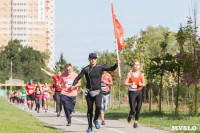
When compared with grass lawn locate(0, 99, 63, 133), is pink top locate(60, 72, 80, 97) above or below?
above

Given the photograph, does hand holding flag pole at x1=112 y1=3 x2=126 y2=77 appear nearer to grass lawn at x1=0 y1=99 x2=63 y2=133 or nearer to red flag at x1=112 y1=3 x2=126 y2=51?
red flag at x1=112 y1=3 x2=126 y2=51

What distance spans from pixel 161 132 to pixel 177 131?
1.61 feet

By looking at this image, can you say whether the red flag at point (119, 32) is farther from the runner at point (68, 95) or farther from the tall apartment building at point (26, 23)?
the tall apartment building at point (26, 23)

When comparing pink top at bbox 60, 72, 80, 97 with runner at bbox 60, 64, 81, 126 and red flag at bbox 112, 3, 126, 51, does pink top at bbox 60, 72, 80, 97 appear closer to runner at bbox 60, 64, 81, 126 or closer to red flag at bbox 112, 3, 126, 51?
runner at bbox 60, 64, 81, 126

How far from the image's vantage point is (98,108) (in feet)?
40.8

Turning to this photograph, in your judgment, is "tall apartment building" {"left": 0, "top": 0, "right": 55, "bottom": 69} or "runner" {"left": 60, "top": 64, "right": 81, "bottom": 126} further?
"tall apartment building" {"left": 0, "top": 0, "right": 55, "bottom": 69}

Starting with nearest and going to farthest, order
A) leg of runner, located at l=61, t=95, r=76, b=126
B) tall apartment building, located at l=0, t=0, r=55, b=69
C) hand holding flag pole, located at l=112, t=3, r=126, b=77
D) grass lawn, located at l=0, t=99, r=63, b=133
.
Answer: grass lawn, located at l=0, t=99, r=63, b=133
hand holding flag pole, located at l=112, t=3, r=126, b=77
leg of runner, located at l=61, t=95, r=76, b=126
tall apartment building, located at l=0, t=0, r=55, b=69

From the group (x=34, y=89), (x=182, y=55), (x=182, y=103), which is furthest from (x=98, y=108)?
(x=182, y=103)

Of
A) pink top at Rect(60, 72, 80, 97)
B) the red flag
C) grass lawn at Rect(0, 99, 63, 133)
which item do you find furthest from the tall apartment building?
the red flag

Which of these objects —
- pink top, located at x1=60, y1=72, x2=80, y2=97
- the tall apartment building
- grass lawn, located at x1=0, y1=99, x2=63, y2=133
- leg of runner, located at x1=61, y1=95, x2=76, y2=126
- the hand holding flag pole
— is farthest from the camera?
the tall apartment building

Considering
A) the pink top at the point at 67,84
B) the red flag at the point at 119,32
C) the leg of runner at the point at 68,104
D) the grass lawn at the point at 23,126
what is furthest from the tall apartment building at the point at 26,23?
the red flag at the point at 119,32

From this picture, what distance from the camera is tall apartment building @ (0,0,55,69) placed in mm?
178250

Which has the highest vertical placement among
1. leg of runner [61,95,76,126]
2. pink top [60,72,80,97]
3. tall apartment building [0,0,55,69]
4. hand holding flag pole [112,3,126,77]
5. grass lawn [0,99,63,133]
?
tall apartment building [0,0,55,69]

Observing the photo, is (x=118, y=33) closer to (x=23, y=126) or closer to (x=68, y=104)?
(x=68, y=104)
